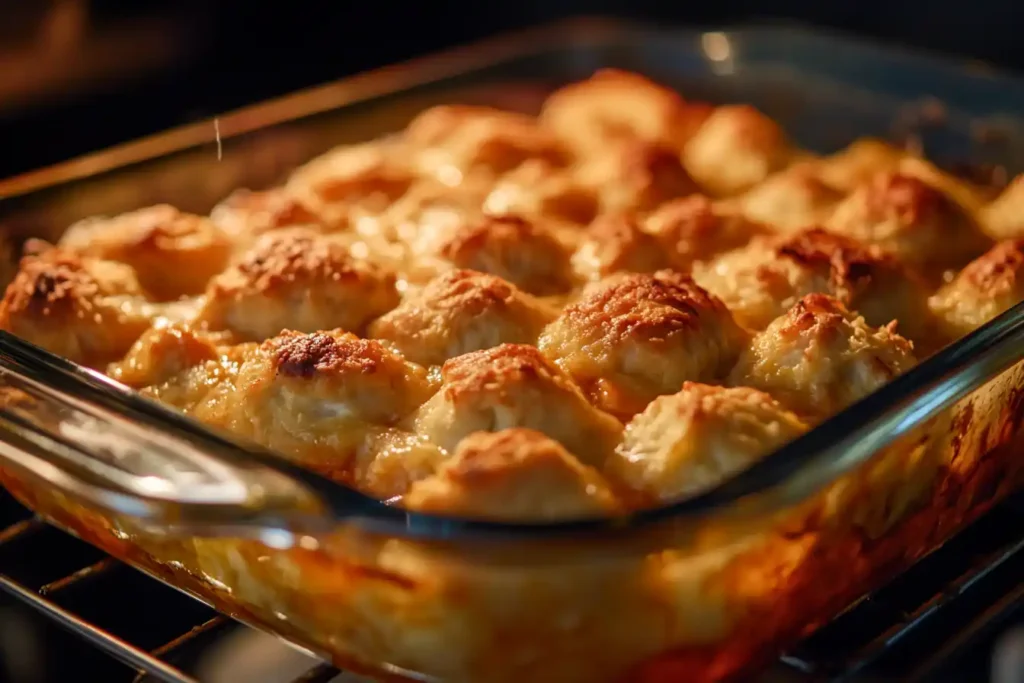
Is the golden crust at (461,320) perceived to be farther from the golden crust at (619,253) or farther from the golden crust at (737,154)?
the golden crust at (737,154)

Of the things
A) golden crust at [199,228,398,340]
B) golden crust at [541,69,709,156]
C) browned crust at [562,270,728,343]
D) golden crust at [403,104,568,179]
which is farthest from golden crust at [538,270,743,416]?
golden crust at [541,69,709,156]

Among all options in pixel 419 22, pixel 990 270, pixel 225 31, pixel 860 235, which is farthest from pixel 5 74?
pixel 990 270

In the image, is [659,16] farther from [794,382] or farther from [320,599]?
[320,599]

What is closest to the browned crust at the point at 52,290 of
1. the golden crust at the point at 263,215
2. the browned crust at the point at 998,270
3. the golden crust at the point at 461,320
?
the golden crust at the point at 263,215

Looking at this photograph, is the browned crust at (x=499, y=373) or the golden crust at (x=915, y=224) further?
the golden crust at (x=915, y=224)

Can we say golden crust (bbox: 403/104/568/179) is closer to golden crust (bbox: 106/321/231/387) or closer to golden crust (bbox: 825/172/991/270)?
golden crust (bbox: 825/172/991/270)

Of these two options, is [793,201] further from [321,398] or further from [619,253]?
[321,398]
